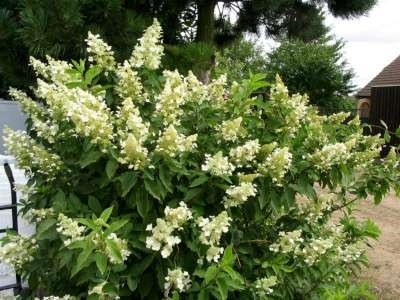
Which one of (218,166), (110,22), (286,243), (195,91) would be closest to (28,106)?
(195,91)

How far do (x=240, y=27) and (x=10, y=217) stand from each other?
3010 millimetres

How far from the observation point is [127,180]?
1699mm

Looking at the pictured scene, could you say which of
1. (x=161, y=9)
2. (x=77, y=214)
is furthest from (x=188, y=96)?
(x=161, y=9)

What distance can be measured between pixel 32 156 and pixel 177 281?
0.73 m

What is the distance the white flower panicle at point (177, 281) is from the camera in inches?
66.4

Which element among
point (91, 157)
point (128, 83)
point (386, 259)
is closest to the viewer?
point (91, 157)

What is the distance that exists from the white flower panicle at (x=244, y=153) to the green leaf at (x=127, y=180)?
1.26ft

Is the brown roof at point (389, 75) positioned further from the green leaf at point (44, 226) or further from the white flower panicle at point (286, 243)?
the green leaf at point (44, 226)

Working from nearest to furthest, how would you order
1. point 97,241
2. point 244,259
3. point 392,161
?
point 97,241 → point 244,259 → point 392,161

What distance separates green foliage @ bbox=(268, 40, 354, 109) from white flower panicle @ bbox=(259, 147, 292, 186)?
19183 millimetres

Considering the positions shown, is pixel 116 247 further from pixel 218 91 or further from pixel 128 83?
pixel 218 91

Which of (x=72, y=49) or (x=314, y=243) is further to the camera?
(x=72, y=49)

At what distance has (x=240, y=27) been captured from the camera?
4.91 metres

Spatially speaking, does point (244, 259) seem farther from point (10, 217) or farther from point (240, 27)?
point (240, 27)
